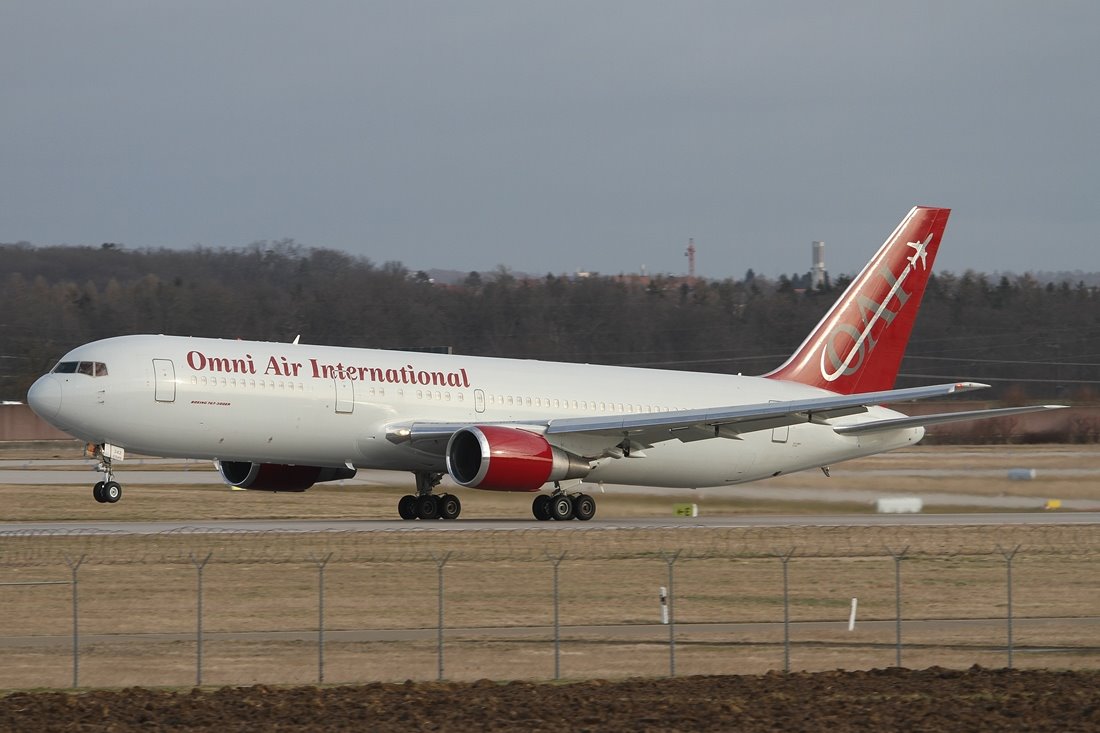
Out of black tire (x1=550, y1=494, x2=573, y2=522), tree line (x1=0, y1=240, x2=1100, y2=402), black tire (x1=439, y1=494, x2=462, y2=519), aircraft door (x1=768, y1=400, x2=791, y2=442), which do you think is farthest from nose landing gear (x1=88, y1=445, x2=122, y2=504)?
tree line (x1=0, y1=240, x2=1100, y2=402)

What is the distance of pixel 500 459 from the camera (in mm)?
36344

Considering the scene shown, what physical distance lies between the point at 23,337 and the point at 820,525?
75346mm

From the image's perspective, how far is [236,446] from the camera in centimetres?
3616

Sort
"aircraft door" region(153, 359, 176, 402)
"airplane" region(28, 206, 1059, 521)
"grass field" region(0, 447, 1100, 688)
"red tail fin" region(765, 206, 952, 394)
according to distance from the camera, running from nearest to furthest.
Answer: "grass field" region(0, 447, 1100, 688) → "aircraft door" region(153, 359, 176, 402) → "airplane" region(28, 206, 1059, 521) → "red tail fin" region(765, 206, 952, 394)

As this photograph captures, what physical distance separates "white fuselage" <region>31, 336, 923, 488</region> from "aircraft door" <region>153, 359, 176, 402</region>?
0.02 m

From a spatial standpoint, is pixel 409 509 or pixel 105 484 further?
pixel 409 509

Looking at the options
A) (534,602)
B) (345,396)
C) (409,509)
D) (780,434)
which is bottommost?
(534,602)

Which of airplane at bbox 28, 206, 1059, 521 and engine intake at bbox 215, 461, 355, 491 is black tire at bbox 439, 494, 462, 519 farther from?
engine intake at bbox 215, 461, 355, 491

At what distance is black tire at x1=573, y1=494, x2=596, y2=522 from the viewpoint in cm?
3959

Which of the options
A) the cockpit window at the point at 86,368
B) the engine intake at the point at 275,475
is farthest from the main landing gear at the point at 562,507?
the cockpit window at the point at 86,368

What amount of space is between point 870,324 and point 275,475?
17794 millimetres

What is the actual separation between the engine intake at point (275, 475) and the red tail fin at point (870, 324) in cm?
1364

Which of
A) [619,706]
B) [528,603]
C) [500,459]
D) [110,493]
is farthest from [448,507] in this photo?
[619,706]

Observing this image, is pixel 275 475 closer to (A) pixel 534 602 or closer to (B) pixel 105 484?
(B) pixel 105 484
